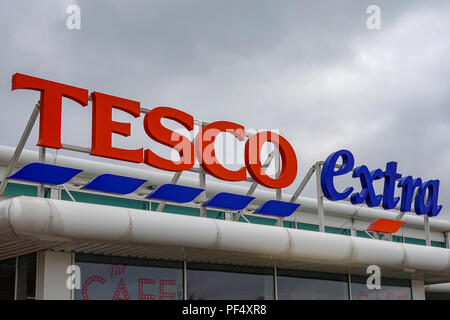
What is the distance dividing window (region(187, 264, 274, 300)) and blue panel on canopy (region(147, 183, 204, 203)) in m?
1.70

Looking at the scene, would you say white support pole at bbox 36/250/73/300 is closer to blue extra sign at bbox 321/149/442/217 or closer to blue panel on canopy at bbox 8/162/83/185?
blue panel on canopy at bbox 8/162/83/185

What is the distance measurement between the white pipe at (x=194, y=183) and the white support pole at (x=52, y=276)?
25.9ft

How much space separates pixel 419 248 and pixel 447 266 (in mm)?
1211

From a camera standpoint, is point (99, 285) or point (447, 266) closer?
point (99, 285)

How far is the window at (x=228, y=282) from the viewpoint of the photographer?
17.2 m

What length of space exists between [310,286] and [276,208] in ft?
8.75

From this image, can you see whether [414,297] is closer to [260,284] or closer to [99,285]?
[260,284]

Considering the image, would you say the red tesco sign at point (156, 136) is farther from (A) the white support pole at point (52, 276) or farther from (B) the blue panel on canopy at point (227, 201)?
(A) the white support pole at point (52, 276)

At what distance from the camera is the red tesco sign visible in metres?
15.4

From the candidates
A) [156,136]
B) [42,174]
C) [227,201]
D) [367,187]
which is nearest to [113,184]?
[42,174]
